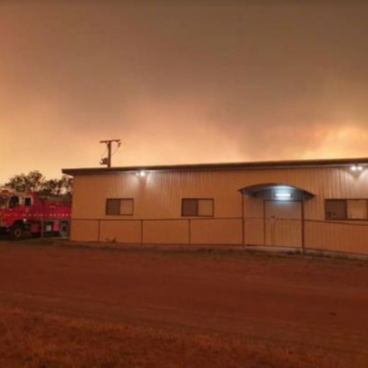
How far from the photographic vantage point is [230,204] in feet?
76.5

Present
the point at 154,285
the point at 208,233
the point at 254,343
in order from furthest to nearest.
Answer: the point at 208,233 → the point at 154,285 → the point at 254,343

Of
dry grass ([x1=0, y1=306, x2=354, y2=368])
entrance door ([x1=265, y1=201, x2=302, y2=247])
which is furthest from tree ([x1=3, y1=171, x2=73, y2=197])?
dry grass ([x1=0, y1=306, x2=354, y2=368])

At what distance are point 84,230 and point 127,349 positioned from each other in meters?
20.4

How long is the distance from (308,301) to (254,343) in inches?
162

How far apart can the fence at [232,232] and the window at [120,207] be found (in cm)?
49

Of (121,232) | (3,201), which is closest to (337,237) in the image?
(121,232)

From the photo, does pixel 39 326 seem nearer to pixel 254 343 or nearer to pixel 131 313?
pixel 131 313

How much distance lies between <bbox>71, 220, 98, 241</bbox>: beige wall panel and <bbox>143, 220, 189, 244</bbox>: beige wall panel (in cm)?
297

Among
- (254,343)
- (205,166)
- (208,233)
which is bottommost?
(254,343)

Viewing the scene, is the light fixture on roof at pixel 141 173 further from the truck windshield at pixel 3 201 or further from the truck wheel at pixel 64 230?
the truck wheel at pixel 64 230

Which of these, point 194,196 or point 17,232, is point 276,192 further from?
point 17,232

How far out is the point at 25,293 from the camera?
10844 millimetres

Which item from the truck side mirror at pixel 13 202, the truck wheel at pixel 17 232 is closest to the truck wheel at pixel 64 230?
the truck wheel at pixel 17 232

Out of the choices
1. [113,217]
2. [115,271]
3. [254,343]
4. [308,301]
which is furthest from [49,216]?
[254,343]
